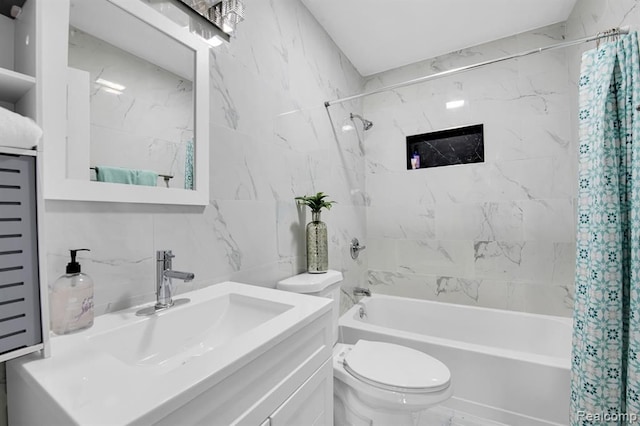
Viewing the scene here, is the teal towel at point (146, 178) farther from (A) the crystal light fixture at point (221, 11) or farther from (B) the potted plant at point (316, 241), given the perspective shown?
(B) the potted plant at point (316, 241)

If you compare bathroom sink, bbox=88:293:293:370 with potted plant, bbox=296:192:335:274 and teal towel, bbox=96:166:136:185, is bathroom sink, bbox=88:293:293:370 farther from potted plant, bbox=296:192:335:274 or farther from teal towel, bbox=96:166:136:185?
potted plant, bbox=296:192:335:274

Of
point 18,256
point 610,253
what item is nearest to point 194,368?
point 18,256

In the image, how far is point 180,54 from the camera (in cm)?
107

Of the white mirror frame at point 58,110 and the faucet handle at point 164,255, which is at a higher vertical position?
the white mirror frame at point 58,110

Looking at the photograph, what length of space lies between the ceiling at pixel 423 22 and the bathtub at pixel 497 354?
7.02 feet

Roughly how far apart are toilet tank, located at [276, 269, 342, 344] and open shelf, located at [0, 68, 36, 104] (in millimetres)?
1157

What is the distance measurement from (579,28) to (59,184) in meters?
2.87

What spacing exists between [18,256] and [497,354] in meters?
1.99

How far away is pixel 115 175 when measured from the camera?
2.86ft

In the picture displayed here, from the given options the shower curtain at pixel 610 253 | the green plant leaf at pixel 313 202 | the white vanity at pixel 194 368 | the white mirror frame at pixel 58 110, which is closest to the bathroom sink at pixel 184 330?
the white vanity at pixel 194 368

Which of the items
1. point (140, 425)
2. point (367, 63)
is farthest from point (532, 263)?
point (140, 425)

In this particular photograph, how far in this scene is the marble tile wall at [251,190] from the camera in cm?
86

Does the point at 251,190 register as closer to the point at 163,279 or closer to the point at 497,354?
the point at 163,279

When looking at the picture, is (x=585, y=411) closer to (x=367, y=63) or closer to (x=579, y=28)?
(x=579, y=28)
